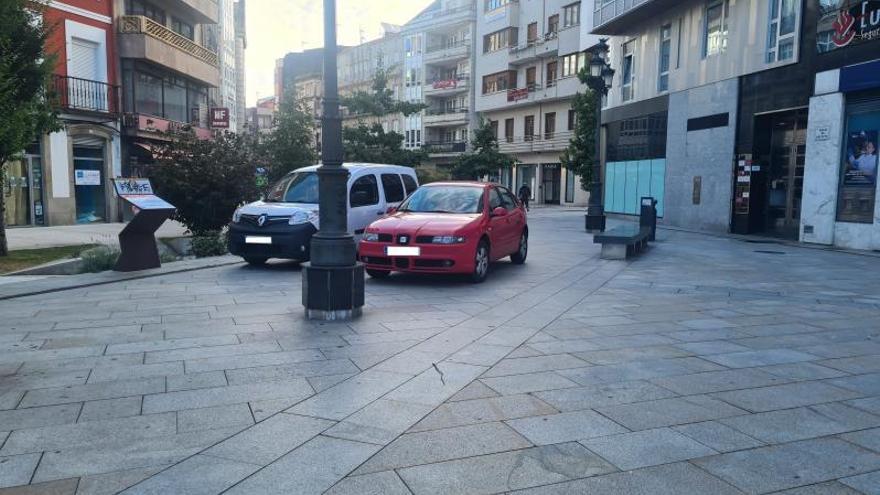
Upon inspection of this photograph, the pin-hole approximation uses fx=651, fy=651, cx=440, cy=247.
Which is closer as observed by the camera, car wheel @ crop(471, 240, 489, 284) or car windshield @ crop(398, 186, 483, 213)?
car wheel @ crop(471, 240, 489, 284)

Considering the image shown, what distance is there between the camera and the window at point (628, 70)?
91.6 feet

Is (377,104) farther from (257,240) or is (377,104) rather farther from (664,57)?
(257,240)

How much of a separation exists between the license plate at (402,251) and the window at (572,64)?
36.9 meters

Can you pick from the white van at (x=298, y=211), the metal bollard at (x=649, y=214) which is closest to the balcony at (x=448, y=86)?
the metal bollard at (x=649, y=214)

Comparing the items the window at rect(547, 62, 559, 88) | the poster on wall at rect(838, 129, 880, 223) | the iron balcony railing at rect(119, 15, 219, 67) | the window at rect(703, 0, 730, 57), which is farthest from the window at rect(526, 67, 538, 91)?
the poster on wall at rect(838, 129, 880, 223)

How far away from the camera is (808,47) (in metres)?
17.3

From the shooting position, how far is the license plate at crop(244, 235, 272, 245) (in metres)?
11.1

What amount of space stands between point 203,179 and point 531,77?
3892 cm

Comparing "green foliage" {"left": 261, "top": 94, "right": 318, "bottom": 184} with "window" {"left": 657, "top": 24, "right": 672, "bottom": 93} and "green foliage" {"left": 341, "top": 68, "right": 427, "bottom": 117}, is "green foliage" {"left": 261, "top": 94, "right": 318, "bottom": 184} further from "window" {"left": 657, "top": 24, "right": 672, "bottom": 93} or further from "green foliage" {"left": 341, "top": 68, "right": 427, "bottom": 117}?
"window" {"left": 657, "top": 24, "right": 672, "bottom": 93}

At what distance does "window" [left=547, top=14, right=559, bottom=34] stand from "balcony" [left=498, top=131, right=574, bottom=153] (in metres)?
7.28

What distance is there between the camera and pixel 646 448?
3.73 m

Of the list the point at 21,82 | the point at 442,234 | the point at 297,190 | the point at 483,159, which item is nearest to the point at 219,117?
the point at 483,159

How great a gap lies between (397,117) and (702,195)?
49.4 metres

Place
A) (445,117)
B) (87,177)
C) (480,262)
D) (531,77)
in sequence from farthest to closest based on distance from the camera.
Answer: (445,117), (531,77), (87,177), (480,262)
